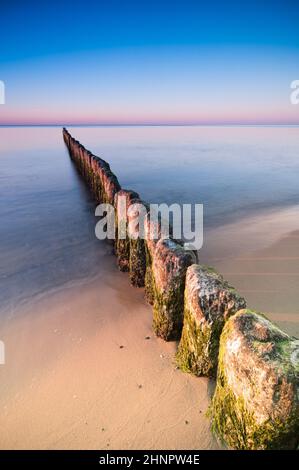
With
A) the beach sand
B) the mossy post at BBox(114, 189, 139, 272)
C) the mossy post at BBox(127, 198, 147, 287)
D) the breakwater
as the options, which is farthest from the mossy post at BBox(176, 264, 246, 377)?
the mossy post at BBox(114, 189, 139, 272)

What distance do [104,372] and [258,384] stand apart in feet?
6.41

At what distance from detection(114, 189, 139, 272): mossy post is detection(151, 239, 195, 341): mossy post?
1915mm

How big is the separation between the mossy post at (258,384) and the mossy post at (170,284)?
40.9 inches

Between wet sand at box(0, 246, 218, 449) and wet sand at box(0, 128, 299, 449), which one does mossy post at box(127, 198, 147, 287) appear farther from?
wet sand at box(0, 246, 218, 449)

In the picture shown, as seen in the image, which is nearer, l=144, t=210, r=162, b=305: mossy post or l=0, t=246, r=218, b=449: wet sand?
l=0, t=246, r=218, b=449: wet sand

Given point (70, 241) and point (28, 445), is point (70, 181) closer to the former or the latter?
point (70, 241)

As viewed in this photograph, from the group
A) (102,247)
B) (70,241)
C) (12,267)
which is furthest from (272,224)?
(12,267)

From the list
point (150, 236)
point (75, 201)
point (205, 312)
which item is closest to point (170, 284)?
point (205, 312)

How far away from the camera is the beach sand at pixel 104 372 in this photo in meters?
2.87

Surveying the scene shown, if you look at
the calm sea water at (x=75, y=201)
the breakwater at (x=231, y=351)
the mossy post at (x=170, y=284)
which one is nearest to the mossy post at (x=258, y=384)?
the breakwater at (x=231, y=351)

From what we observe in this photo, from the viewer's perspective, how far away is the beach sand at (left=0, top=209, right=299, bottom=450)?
2873 mm

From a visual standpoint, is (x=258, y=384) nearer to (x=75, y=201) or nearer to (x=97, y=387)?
(x=97, y=387)

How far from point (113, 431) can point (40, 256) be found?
5119 mm

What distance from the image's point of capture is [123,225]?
5.69m
